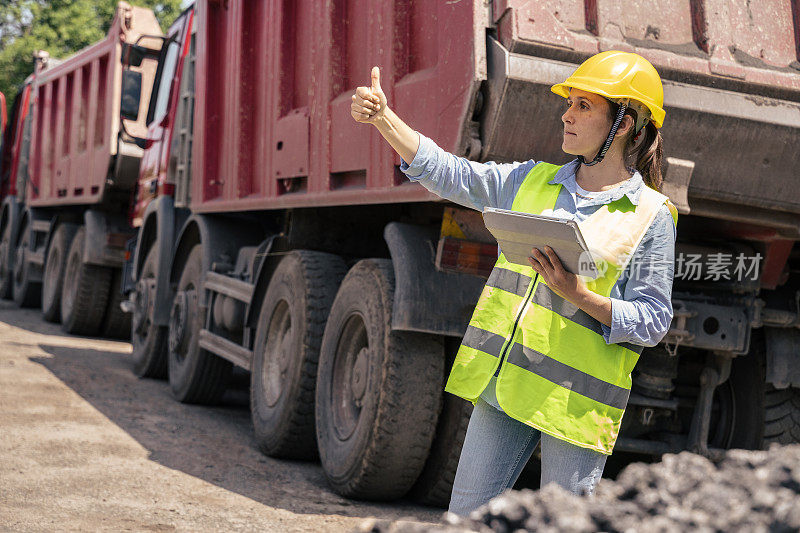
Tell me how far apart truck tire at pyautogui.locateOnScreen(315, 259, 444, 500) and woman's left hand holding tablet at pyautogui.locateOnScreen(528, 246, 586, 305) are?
7.06 feet

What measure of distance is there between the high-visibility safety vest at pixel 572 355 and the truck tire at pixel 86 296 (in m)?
9.24

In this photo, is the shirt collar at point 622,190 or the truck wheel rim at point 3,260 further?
the truck wheel rim at point 3,260

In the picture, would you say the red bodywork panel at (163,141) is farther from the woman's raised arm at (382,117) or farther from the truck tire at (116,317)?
the woman's raised arm at (382,117)

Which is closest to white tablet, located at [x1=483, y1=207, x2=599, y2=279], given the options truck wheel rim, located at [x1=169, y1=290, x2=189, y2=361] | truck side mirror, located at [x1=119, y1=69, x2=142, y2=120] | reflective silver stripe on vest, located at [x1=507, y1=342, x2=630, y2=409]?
reflective silver stripe on vest, located at [x1=507, y1=342, x2=630, y2=409]

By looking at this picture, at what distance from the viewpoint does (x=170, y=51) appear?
30.1 feet

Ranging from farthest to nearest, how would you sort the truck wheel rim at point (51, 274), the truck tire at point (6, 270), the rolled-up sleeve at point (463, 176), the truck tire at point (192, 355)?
1. the truck tire at point (6, 270)
2. the truck wheel rim at point (51, 274)
3. the truck tire at point (192, 355)
4. the rolled-up sleeve at point (463, 176)

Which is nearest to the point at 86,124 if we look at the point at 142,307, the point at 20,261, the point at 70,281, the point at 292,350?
the point at 70,281

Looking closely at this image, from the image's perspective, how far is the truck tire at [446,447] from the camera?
469cm

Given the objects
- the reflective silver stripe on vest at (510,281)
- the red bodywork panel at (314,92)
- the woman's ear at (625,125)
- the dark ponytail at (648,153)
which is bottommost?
the reflective silver stripe on vest at (510,281)

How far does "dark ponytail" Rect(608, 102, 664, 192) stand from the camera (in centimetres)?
281

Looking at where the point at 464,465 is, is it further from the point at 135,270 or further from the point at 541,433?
the point at 135,270

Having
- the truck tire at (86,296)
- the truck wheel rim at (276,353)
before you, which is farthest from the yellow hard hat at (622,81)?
the truck tire at (86,296)

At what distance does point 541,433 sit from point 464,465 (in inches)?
8.6

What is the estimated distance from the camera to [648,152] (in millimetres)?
2828
